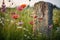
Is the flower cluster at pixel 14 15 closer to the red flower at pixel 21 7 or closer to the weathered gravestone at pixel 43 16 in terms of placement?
Result: the red flower at pixel 21 7

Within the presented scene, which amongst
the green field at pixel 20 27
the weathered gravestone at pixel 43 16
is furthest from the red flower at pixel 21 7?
the weathered gravestone at pixel 43 16

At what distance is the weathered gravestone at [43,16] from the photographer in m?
1.65

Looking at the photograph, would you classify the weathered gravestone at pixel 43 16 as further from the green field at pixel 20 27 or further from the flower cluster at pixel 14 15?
the flower cluster at pixel 14 15

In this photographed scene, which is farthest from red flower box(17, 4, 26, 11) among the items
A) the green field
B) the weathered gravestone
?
the weathered gravestone

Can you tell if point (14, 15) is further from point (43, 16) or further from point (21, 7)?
point (43, 16)

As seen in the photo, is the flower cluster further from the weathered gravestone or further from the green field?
the weathered gravestone

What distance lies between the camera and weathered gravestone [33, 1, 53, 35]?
1647 millimetres

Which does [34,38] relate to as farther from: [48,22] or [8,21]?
[8,21]

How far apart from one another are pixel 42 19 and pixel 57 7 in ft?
0.78

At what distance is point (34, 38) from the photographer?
5.35 feet

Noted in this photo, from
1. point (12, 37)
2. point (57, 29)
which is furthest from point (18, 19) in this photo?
point (57, 29)

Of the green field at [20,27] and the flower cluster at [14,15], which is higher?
the flower cluster at [14,15]

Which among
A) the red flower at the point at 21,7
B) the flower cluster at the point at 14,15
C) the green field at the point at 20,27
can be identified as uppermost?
the red flower at the point at 21,7

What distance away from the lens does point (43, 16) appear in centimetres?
166
